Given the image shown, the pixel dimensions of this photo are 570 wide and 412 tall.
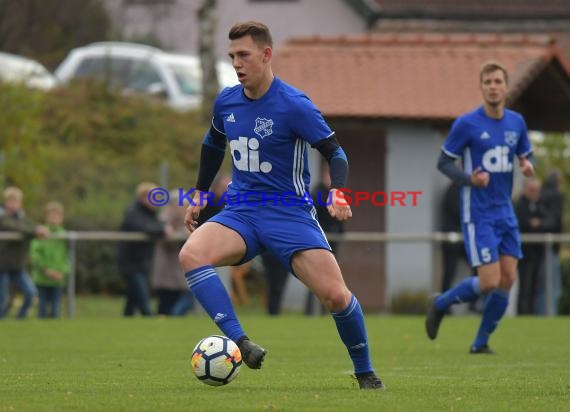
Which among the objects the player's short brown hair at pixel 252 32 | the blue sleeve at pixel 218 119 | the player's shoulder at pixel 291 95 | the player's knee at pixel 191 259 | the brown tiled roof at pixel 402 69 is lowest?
the player's knee at pixel 191 259

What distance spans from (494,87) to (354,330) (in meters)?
4.37

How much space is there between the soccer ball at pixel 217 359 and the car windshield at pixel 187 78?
22093 mm

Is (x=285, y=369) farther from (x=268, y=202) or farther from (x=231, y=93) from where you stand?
(x=231, y=93)

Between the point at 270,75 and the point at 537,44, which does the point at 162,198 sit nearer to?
the point at 537,44

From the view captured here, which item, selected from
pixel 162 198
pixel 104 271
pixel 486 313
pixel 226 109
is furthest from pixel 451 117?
pixel 226 109

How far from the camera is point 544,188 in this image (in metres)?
20.2

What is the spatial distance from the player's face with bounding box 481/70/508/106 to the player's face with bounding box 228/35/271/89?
3908 millimetres

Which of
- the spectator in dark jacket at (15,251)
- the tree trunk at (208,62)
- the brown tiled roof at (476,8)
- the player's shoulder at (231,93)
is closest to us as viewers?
the player's shoulder at (231,93)

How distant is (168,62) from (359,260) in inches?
454

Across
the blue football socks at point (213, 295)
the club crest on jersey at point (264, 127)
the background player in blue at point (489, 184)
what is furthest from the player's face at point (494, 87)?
the blue football socks at point (213, 295)

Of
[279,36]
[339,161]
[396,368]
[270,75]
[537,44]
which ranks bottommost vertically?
[396,368]

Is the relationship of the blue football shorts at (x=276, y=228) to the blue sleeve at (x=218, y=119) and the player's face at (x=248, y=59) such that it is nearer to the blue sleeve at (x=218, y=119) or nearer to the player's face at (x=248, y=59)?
the blue sleeve at (x=218, y=119)

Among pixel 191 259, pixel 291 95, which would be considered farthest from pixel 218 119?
pixel 191 259

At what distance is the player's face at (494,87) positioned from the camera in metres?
11.8
